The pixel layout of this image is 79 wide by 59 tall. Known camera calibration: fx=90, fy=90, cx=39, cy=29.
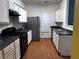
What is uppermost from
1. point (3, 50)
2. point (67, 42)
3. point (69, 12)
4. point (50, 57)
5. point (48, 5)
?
point (48, 5)

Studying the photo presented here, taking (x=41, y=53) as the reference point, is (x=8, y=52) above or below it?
above

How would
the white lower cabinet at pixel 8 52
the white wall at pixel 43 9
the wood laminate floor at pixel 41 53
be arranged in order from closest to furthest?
the white lower cabinet at pixel 8 52, the wood laminate floor at pixel 41 53, the white wall at pixel 43 9

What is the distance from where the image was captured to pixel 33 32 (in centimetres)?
611

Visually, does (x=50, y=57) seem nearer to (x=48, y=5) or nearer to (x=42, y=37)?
(x=42, y=37)

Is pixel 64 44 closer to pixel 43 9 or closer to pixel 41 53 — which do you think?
pixel 41 53

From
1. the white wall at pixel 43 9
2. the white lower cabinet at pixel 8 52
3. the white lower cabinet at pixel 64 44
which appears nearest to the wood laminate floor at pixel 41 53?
the white lower cabinet at pixel 64 44

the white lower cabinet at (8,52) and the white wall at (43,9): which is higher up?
the white wall at (43,9)

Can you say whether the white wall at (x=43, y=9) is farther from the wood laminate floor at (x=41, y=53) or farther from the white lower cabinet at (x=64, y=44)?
the white lower cabinet at (x=64, y=44)

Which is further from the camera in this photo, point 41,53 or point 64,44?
point 41,53

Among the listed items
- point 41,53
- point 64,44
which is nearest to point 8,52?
point 41,53

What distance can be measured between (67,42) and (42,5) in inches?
163

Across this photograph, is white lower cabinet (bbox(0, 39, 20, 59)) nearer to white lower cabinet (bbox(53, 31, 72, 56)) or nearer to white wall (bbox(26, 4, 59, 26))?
white lower cabinet (bbox(53, 31, 72, 56))

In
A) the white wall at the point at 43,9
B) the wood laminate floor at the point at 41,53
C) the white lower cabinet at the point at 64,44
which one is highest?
the white wall at the point at 43,9

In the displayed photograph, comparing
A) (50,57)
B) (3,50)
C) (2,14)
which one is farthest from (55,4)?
(3,50)
